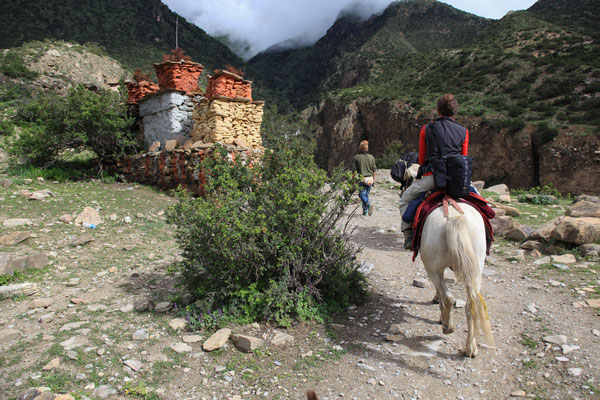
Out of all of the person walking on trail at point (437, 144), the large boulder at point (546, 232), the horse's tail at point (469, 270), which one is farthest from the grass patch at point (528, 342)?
the large boulder at point (546, 232)

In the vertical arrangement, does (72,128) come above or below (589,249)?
above

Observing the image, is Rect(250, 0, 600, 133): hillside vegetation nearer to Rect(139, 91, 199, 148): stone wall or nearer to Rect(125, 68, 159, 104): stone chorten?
Rect(139, 91, 199, 148): stone wall

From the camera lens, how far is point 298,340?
326 cm

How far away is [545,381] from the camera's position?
255 cm

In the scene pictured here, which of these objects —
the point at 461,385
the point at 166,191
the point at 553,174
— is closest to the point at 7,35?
the point at 166,191

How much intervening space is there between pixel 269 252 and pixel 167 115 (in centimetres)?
847

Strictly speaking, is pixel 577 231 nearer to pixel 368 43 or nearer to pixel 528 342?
pixel 528 342

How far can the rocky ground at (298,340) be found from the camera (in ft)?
8.39

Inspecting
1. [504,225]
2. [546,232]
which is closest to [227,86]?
[504,225]

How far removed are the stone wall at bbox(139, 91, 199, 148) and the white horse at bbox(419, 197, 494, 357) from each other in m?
9.35

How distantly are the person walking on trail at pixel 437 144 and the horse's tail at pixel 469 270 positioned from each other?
71 cm

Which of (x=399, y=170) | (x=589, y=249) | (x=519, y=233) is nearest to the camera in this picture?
(x=399, y=170)

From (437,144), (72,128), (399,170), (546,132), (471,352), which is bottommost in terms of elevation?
(471,352)

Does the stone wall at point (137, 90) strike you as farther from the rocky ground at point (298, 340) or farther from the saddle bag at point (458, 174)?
the saddle bag at point (458, 174)
